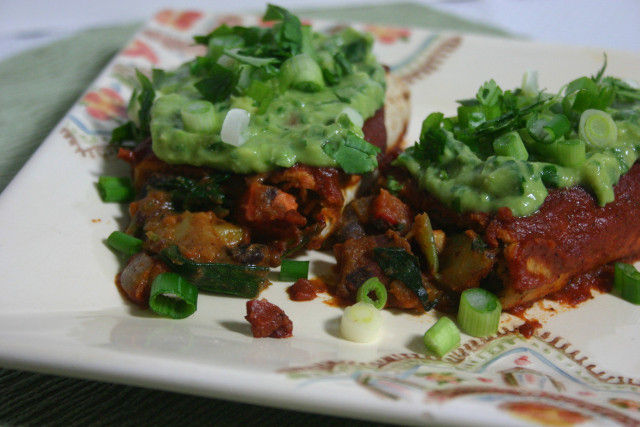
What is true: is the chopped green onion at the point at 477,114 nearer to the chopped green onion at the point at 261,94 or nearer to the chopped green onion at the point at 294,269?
the chopped green onion at the point at 261,94

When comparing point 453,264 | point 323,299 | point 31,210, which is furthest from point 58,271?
point 453,264

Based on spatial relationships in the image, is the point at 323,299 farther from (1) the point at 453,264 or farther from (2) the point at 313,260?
(1) the point at 453,264

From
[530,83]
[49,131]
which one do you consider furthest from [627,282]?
[49,131]

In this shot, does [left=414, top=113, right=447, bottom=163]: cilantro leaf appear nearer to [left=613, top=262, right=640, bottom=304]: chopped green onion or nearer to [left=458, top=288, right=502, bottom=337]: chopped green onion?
[left=458, top=288, right=502, bottom=337]: chopped green onion

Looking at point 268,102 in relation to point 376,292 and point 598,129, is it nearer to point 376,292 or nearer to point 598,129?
point 376,292

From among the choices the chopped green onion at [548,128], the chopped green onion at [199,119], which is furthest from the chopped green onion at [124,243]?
the chopped green onion at [548,128]

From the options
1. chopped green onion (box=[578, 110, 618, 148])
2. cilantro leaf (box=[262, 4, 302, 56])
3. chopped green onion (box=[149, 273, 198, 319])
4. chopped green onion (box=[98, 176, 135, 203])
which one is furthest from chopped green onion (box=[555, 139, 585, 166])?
chopped green onion (box=[98, 176, 135, 203])
